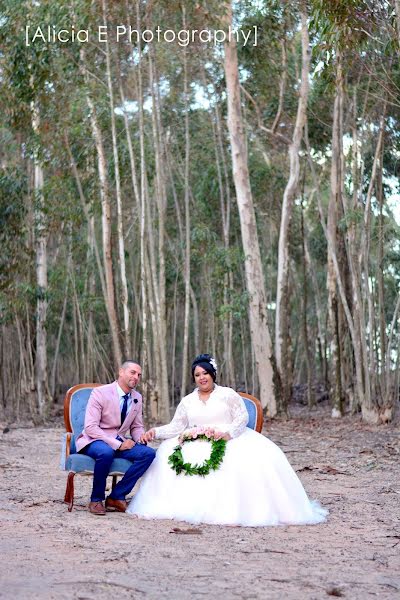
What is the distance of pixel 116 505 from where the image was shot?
731cm

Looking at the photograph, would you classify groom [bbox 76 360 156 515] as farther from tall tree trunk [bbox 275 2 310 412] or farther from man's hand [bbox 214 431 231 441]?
tall tree trunk [bbox 275 2 310 412]

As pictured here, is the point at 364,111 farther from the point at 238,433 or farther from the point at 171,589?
the point at 171,589

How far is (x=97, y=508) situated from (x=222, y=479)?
93cm

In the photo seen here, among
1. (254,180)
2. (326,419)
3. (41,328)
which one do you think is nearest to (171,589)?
(326,419)

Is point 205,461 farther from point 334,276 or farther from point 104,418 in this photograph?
point 334,276

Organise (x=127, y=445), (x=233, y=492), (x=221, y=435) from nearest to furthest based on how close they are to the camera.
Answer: (x=233, y=492)
(x=221, y=435)
(x=127, y=445)

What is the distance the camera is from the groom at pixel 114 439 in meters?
7.13

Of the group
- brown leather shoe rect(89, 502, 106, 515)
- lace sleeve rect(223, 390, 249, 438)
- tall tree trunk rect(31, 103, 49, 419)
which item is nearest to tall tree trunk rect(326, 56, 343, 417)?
tall tree trunk rect(31, 103, 49, 419)

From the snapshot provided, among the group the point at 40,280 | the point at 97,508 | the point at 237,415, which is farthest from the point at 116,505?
the point at 40,280

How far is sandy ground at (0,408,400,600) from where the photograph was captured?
4574 millimetres

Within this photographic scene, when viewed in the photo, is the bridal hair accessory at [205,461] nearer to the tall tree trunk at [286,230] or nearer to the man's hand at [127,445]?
the man's hand at [127,445]

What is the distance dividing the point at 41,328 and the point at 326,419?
7.12 meters

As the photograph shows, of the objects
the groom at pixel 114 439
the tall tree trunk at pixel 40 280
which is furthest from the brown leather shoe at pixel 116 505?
the tall tree trunk at pixel 40 280

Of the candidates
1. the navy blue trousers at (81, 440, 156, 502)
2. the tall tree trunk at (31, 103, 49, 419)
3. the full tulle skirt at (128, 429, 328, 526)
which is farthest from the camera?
the tall tree trunk at (31, 103, 49, 419)
